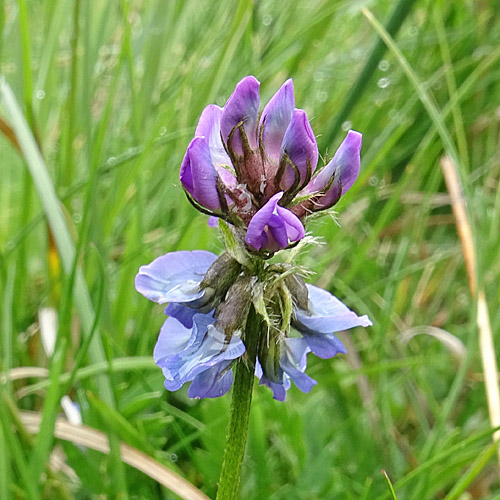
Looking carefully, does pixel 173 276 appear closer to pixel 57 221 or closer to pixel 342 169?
pixel 342 169

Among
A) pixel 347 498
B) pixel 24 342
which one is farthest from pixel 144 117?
pixel 347 498

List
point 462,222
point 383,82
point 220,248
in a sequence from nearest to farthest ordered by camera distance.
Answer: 1. point 220,248
2. point 462,222
3. point 383,82

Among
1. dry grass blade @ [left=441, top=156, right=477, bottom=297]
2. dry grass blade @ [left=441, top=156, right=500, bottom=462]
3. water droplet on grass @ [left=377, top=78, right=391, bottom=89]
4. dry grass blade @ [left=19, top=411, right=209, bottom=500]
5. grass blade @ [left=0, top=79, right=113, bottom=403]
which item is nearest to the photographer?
dry grass blade @ [left=19, top=411, right=209, bottom=500]

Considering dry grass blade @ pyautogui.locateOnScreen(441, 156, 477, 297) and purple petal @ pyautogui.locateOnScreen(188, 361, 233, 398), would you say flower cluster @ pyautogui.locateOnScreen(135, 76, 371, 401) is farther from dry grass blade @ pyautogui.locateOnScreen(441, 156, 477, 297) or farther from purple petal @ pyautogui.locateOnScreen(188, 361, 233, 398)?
dry grass blade @ pyautogui.locateOnScreen(441, 156, 477, 297)

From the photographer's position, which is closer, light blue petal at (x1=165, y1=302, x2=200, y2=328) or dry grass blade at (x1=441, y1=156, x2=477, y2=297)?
light blue petal at (x1=165, y1=302, x2=200, y2=328)

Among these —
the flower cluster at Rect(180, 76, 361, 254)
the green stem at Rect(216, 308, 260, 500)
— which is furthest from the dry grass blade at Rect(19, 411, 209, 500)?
the flower cluster at Rect(180, 76, 361, 254)

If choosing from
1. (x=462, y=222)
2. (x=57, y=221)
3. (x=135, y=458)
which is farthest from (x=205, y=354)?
(x=462, y=222)

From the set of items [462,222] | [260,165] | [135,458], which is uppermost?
[260,165]

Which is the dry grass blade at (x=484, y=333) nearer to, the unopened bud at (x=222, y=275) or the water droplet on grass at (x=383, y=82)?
the water droplet on grass at (x=383, y=82)
